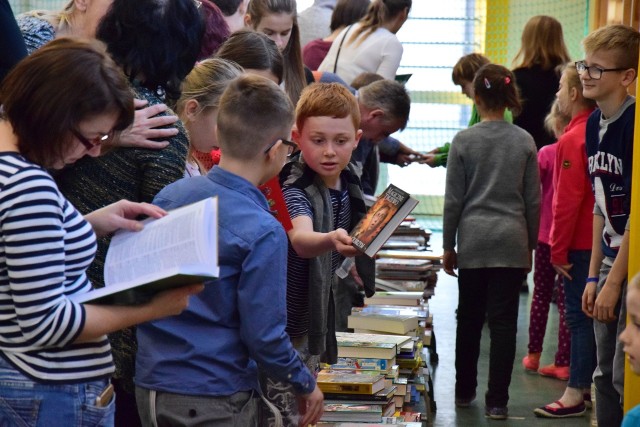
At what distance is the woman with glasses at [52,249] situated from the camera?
1746mm

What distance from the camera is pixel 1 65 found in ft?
8.44

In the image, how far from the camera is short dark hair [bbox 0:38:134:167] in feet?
5.86

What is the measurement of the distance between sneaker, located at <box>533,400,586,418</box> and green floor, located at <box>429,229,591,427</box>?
31 millimetres

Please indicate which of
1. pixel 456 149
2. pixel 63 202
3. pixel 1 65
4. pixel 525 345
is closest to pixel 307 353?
pixel 1 65

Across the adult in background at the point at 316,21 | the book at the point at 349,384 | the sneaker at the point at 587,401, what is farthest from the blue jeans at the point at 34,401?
the adult in background at the point at 316,21

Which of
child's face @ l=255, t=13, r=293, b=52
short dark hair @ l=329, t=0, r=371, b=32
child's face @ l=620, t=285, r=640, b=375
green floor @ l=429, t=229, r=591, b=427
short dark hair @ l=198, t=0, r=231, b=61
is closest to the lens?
child's face @ l=620, t=285, r=640, b=375

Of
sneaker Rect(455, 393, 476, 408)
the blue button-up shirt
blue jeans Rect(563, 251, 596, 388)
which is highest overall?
the blue button-up shirt

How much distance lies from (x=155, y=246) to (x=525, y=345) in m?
4.81

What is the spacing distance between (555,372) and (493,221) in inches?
46.5

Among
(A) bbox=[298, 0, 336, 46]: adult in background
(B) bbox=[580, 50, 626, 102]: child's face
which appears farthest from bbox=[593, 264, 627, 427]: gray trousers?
(A) bbox=[298, 0, 336, 46]: adult in background

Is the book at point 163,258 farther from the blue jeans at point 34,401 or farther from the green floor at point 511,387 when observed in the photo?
the green floor at point 511,387

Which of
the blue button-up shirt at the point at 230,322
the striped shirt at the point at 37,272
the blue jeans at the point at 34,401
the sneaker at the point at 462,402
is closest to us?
the striped shirt at the point at 37,272

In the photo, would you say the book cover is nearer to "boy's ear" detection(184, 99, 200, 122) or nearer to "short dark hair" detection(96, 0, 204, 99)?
"boy's ear" detection(184, 99, 200, 122)

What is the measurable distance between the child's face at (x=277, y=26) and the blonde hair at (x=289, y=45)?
2 cm
